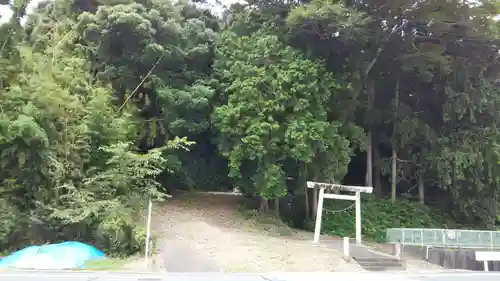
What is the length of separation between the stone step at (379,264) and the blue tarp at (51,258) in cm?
852

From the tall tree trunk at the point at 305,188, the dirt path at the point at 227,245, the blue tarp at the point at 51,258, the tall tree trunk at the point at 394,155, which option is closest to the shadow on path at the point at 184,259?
the dirt path at the point at 227,245

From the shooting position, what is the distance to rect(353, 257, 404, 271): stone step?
14524mm

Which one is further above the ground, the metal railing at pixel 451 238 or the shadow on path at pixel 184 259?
the metal railing at pixel 451 238

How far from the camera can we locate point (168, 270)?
12.8 meters

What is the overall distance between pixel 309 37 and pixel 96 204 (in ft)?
39.6

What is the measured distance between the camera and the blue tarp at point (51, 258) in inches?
479

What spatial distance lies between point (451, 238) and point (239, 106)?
992 cm

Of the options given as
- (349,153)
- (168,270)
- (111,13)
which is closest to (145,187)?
(168,270)

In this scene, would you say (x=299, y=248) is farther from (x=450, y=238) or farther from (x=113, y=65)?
(x=113, y=65)

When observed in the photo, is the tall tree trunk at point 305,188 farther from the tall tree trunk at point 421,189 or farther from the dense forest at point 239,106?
the tall tree trunk at point 421,189

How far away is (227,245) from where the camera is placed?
15805 millimetres

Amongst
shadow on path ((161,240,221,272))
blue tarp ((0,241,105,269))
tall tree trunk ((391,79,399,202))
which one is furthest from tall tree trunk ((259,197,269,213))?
blue tarp ((0,241,105,269))

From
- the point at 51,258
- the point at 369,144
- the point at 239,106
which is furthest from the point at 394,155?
the point at 51,258

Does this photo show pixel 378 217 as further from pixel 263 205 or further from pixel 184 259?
pixel 184 259
